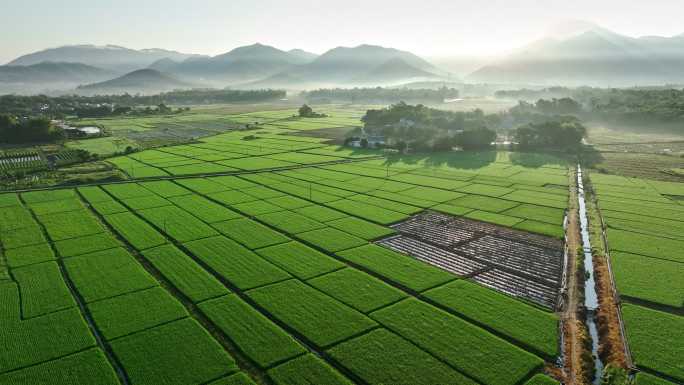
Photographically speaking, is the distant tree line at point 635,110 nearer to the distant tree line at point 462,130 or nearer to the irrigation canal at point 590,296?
the distant tree line at point 462,130

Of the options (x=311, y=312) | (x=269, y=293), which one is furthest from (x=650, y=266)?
(x=269, y=293)

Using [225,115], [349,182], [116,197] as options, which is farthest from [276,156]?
[225,115]

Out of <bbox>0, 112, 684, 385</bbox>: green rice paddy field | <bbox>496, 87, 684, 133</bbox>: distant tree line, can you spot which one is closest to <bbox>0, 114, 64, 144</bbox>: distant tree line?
<bbox>0, 112, 684, 385</bbox>: green rice paddy field

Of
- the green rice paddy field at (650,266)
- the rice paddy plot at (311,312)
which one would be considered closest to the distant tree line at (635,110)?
the green rice paddy field at (650,266)

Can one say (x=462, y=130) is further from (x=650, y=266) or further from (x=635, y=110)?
(x=650, y=266)

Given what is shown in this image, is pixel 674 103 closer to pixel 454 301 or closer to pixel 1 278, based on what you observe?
pixel 454 301

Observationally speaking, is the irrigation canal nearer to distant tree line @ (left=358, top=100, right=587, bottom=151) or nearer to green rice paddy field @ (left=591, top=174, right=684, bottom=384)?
green rice paddy field @ (left=591, top=174, right=684, bottom=384)

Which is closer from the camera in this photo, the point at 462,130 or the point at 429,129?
the point at 429,129
